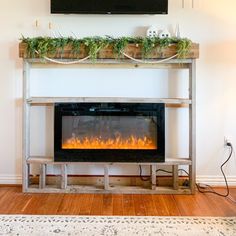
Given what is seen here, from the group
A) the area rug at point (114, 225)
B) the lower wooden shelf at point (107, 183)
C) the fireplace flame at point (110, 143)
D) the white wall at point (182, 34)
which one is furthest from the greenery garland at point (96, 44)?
the area rug at point (114, 225)

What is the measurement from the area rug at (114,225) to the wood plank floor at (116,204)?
0.12 meters

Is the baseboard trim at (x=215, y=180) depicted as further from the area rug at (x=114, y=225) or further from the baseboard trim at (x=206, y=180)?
the area rug at (x=114, y=225)

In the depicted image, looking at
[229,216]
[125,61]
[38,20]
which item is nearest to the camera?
[229,216]

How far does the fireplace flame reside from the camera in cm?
325

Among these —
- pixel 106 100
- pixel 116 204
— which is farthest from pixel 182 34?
pixel 116 204

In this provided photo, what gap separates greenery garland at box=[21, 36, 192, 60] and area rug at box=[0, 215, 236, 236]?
1530mm

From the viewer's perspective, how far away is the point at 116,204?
2934 mm

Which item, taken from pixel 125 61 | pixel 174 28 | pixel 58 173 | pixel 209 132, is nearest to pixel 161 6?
pixel 174 28

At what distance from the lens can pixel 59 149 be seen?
3.22 metres

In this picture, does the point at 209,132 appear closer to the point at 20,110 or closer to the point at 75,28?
the point at 75,28

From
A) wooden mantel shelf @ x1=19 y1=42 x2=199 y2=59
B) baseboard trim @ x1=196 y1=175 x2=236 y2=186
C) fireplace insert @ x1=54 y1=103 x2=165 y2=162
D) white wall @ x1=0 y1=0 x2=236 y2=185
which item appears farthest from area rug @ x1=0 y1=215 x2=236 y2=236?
wooden mantel shelf @ x1=19 y1=42 x2=199 y2=59

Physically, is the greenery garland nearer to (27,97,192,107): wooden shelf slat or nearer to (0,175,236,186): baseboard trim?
(27,97,192,107): wooden shelf slat

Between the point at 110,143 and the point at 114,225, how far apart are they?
98 cm

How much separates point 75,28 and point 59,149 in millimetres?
1311
